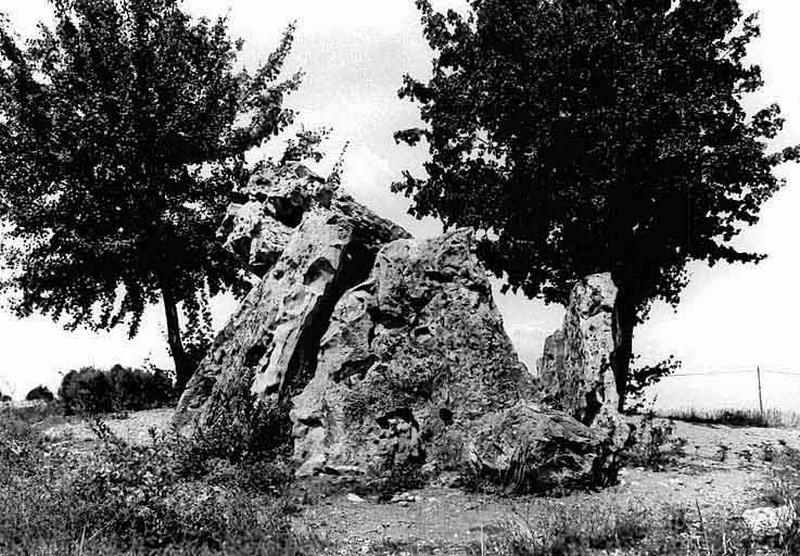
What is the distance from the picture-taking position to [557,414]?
41.0 feet

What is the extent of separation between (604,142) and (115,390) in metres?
14.8

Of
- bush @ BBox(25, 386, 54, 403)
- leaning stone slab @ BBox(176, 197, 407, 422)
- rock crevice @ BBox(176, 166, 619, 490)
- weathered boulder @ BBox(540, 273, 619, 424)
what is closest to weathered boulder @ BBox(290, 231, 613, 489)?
rock crevice @ BBox(176, 166, 619, 490)

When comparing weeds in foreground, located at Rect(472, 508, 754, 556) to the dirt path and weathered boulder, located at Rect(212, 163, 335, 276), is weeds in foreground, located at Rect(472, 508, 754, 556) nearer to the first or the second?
the dirt path

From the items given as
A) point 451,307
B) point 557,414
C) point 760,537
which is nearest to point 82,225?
point 451,307

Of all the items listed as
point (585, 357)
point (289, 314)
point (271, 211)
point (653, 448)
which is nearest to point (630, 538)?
point (653, 448)

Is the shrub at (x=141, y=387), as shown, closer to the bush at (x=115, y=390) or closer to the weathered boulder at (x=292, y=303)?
the bush at (x=115, y=390)

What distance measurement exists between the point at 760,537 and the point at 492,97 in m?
15.8

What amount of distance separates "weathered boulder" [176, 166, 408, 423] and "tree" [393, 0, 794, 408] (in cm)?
686

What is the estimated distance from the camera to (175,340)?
2481cm

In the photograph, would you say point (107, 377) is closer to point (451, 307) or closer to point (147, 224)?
point (147, 224)

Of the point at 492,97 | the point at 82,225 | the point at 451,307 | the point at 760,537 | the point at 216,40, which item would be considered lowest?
the point at 760,537

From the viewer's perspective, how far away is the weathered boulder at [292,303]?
601 inches

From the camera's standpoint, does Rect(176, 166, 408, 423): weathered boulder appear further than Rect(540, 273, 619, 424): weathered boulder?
Yes

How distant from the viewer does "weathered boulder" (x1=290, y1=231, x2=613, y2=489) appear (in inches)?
474
